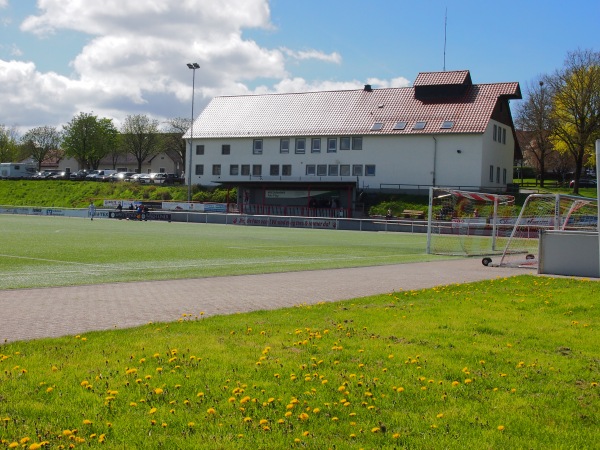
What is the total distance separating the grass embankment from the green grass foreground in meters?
66.9

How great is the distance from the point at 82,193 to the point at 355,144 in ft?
115

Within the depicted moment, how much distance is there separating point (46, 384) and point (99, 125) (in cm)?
12165

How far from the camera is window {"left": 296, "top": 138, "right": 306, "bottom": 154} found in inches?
2963

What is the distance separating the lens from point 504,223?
29953mm

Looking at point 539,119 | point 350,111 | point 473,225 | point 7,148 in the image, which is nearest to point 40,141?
point 7,148

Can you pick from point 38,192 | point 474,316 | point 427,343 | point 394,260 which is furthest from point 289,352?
point 38,192

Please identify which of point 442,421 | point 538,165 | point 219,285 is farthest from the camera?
point 538,165

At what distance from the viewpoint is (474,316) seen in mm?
10117

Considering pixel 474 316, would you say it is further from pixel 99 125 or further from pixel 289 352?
pixel 99 125

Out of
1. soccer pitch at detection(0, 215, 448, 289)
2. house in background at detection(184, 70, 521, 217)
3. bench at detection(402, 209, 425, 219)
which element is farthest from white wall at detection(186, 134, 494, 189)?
soccer pitch at detection(0, 215, 448, 289)

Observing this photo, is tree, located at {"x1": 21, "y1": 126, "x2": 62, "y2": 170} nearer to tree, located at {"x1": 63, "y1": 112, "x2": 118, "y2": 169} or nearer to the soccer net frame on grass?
tree, located at {"x1": 63, "y1": 112, "x2": 118, "y2": 169}

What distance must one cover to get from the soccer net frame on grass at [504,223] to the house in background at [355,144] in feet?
106

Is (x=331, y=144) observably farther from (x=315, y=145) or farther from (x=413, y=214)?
(x=413, y=214)

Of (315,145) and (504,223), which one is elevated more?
(315,145)
